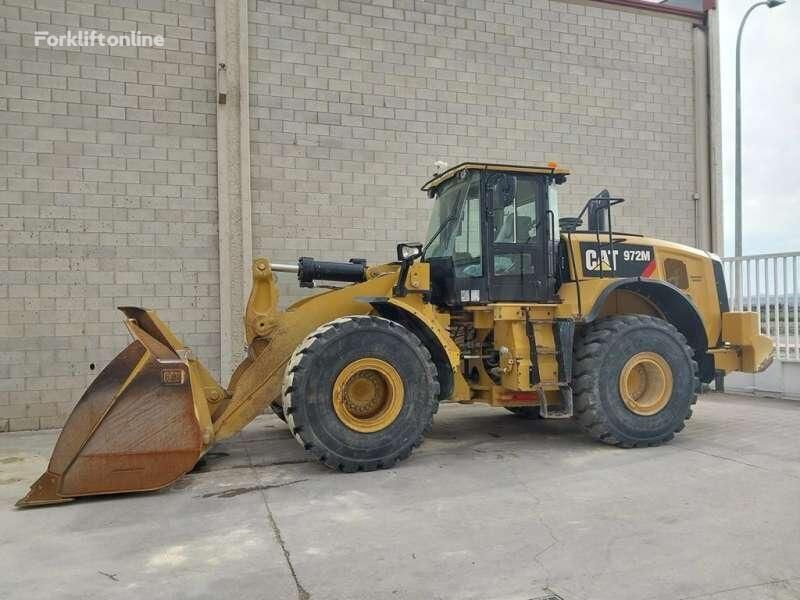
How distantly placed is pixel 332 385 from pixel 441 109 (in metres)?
5.84

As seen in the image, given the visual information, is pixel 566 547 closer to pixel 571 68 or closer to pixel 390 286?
pixel 390 286

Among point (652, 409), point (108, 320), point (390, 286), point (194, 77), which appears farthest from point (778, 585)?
point (194, 77)

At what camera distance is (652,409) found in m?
6.30

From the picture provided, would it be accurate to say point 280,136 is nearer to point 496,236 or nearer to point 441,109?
point 441,109

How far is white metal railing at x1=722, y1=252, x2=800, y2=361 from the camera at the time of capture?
30.6 ft

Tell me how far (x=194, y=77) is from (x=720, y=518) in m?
7.93

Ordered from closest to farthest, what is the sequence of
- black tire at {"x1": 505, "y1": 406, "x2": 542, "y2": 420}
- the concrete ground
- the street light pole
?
1. the concrete ground
2. black tire at {"x1": 505, "y1": 406, "x2": 542, "y2": 420}
3. the street light pole

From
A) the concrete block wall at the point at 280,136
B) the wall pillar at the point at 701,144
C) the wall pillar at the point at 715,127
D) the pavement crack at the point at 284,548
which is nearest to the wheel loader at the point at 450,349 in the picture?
the pavement crack at the point at 284,548

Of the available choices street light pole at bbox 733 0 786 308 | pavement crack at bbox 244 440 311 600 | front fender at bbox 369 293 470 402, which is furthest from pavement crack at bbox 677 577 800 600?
street light pole at bbox 733 0 786 308

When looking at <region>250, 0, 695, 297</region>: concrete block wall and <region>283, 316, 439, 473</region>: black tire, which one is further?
<region>250, 0, 695, 297</region>: concrete block wall

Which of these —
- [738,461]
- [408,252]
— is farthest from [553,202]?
[738,461]

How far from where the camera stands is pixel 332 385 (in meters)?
5.25

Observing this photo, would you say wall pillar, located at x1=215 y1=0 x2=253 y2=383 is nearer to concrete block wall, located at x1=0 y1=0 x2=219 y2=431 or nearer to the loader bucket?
concrete block wall, located at x1=0 y1=0 x2=219 y2=431

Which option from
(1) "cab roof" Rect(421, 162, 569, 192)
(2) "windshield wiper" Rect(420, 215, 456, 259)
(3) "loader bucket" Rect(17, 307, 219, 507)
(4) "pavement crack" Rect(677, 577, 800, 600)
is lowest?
(4) "pavement crack" Rect(677, 577, 800, 600)
